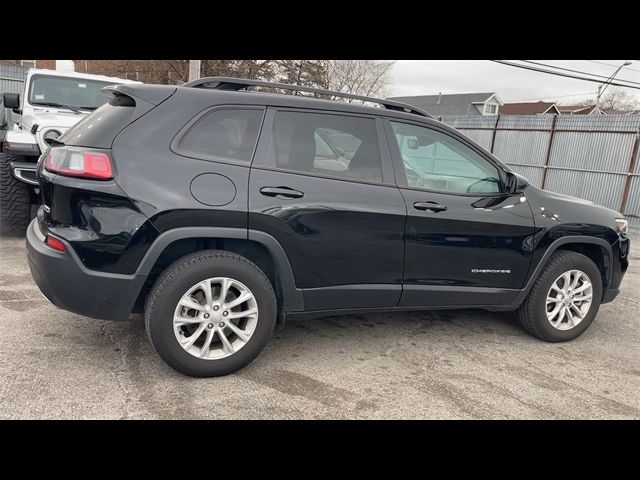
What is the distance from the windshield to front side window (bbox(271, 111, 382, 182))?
5200mm

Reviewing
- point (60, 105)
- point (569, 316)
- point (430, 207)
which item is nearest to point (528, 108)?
point (60, 105)

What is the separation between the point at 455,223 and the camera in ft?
11.8

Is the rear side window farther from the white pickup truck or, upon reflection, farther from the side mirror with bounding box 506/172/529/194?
the white pickup truck

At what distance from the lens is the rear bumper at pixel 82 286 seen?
9.43ft

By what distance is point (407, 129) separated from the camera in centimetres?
363

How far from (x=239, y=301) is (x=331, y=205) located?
2.82 feet

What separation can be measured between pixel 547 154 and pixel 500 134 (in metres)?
1.89

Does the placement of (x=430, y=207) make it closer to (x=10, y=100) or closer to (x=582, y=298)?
(x=582, y=298)

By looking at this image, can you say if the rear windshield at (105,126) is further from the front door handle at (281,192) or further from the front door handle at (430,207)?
the front door handle at (430,207)

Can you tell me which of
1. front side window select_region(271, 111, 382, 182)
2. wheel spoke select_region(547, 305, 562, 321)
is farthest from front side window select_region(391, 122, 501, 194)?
wheel spoke select_region(547, 305, 562, 321)

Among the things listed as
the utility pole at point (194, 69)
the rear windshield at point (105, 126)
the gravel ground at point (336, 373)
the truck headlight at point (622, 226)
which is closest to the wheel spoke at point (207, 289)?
the gravel ground at point (336, 373)

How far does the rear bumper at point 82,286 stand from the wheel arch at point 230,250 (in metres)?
0.10

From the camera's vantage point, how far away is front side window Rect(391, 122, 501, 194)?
360 centimetres

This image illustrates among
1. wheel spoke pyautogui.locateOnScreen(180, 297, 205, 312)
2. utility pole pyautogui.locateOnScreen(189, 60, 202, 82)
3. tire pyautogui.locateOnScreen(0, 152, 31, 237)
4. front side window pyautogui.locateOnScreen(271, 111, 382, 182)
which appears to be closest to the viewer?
wheel spoke pyautogui.locateOnScreen(180, 297, 205, 312)
